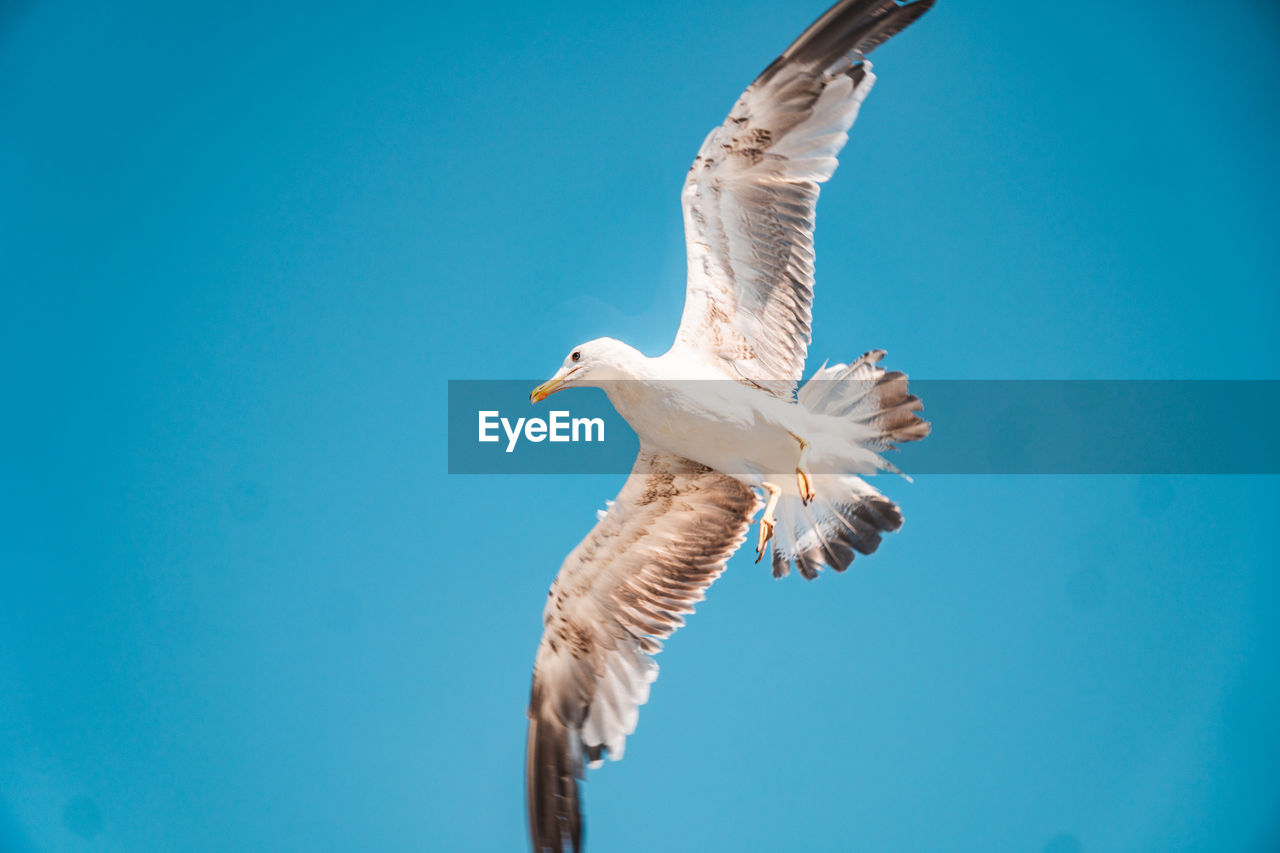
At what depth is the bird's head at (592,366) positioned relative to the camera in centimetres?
341

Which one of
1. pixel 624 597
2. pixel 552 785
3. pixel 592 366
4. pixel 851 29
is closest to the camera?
pixel 592 366

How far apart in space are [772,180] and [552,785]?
8.25 feet

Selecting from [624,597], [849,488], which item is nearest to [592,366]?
[624,597]

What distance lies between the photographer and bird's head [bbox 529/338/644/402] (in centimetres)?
341

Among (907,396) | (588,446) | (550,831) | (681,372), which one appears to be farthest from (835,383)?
(550,831)

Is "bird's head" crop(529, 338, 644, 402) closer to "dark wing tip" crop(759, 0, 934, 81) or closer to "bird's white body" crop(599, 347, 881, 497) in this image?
"bird's white body" crop(599, 347, 881, 497)

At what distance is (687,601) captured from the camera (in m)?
3.78

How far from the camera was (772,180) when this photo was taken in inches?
141

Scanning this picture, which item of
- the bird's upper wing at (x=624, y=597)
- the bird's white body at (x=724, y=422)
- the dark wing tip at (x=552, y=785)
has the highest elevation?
the bird's white body at (x=724, y=422)

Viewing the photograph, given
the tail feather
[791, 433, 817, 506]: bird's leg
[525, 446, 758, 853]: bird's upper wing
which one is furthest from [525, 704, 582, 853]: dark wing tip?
[791, 433, 817, 506]: bird's leg

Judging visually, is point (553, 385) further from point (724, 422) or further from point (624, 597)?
point (624, 597)

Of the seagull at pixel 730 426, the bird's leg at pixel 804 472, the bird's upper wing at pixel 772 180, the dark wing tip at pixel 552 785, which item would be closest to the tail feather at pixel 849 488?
the seagull at pixel 730 426

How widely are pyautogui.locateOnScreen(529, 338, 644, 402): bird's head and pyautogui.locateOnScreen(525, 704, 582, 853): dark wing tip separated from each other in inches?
53.7

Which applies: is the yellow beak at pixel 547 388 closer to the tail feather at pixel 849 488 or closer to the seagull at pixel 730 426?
the seagull at pixel 730 426
